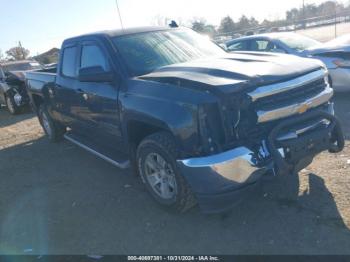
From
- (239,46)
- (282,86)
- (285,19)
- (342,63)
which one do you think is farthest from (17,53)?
(282,86)

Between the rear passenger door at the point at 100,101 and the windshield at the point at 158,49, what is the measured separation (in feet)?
0.84

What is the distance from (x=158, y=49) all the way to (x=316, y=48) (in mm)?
4794

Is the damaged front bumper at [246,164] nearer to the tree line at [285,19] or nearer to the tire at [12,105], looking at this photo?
the tire at [12,105]

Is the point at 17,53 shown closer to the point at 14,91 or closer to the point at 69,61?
the point at 14,91

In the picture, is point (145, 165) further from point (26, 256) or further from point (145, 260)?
point (26, 256)

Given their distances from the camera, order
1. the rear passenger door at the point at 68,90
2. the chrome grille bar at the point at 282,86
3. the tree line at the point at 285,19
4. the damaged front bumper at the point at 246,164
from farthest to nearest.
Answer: the tree line at the point at 285,19, the rear passenger door at the point at 68,90, the chrome grille bar at the point at 282,86, the damaged front bumper at the point at 246,164

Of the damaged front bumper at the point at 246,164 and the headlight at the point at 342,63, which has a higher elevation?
the damaged front bumper at the point at 246,164

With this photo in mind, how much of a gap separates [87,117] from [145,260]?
2.49 meters

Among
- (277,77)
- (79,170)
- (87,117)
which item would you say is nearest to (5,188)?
(79,170)

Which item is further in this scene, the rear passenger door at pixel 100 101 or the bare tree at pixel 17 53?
the bare tree at pixel 17 53

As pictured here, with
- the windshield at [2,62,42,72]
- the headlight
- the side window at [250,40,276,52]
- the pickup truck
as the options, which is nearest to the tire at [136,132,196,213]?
the pickup truck

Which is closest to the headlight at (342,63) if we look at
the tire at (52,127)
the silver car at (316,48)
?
the silver car at (316,48)

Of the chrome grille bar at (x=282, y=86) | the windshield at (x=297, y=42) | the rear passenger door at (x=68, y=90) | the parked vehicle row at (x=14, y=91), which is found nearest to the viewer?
the chrome grille bar at (x=282, y=86)

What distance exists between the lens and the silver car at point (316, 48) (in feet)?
24.1
